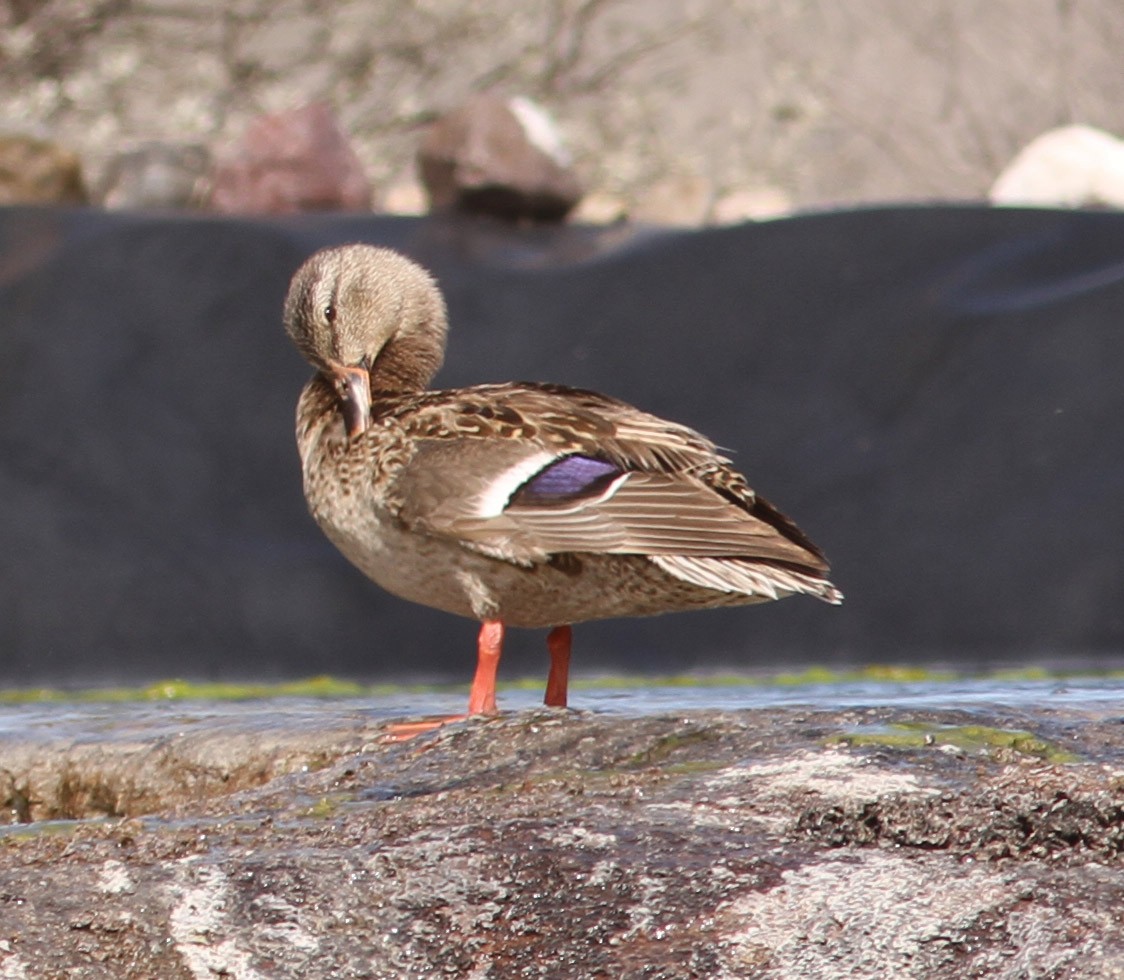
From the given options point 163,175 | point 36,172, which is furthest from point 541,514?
point 163,175

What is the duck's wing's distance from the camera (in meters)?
4.09

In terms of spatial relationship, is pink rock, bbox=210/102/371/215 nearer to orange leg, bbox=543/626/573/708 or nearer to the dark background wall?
the dark background wall

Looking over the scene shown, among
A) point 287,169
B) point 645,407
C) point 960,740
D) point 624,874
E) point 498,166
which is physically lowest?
point 624,874

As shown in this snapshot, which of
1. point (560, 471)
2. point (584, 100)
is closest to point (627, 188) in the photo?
point (584, 100)

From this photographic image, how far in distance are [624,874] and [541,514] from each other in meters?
1.51

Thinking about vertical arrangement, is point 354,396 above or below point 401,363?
below

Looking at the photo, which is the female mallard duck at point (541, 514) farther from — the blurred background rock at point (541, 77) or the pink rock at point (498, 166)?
the blurred background rock at point (541, 77)

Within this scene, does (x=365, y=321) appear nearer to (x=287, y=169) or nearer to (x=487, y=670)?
(x=487, y=670)

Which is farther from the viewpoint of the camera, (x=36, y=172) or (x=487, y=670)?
(x=36, y=172)

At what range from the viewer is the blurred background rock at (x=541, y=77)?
12.6 metres

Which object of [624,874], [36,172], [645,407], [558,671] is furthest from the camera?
[36,172]

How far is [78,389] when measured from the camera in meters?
7.03

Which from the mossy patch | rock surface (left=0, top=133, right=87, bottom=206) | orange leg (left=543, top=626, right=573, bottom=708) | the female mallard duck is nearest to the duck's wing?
the female mallard duck

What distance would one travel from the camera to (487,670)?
4.18 meters
